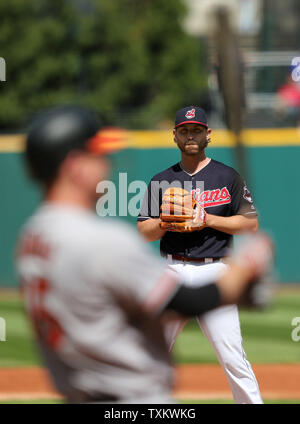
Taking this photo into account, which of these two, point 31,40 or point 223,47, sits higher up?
point 31,40

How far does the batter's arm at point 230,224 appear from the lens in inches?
183

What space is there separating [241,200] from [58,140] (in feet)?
8.69

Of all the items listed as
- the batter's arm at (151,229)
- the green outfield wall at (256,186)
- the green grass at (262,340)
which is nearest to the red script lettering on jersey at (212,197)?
the batter's arm at (151,229)

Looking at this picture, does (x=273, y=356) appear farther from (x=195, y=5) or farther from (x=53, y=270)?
(x=195, y=5)

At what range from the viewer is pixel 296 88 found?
53.9ft

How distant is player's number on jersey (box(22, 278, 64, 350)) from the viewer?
2.22 metres

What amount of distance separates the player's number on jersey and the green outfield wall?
8.92 metres

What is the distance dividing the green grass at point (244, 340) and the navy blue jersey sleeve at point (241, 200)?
2.28 metres

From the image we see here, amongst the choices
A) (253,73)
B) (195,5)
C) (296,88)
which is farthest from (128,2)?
(296,88)

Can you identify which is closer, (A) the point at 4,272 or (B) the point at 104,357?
(B) the point at 104,357

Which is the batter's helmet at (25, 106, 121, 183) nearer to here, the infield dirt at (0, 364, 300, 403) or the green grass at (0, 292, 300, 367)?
the infield dirt at (0, 364, 300, 403)

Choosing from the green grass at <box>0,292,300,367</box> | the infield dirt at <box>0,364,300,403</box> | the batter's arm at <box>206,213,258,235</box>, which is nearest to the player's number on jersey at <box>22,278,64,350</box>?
the batter's arm at <box>206,213,258,235</box>
